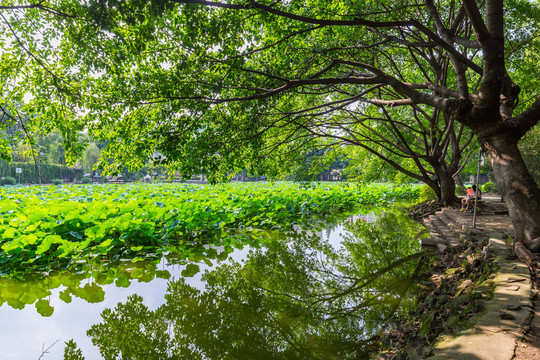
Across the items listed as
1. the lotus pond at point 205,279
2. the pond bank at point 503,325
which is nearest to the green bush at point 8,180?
the lotus pond at point 205,279

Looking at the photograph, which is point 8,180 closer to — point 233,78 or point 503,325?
point 233,78

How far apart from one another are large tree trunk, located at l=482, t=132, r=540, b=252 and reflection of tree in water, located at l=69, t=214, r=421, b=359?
1.95 meters

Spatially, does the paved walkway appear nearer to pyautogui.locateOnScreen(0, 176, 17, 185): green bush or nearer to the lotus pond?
the lotus pond

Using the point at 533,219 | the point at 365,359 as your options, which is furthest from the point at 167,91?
the point at 533,219

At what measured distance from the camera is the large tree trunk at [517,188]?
412 centimetres

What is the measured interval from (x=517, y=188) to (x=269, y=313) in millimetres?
3929

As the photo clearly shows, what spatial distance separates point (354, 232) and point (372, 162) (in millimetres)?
5003

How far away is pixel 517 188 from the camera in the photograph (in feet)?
13.9

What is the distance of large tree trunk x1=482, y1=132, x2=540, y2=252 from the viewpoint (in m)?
4.12

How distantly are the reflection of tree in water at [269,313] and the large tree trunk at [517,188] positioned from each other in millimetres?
1946

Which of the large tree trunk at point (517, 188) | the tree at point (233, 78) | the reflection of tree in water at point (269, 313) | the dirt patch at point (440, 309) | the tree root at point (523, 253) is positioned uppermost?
the tree at point (233, 78)

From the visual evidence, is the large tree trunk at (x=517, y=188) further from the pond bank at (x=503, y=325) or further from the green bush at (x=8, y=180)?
the green bush at (x=8, y=180)

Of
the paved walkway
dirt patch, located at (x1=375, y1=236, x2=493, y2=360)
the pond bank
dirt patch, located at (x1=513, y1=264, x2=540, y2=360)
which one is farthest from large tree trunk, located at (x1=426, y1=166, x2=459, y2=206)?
dirt patch, located at (x1=513, y1=264, x2=540, y2=360)

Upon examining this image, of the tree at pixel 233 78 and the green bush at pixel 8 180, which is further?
the green bush at pixel 8 180
